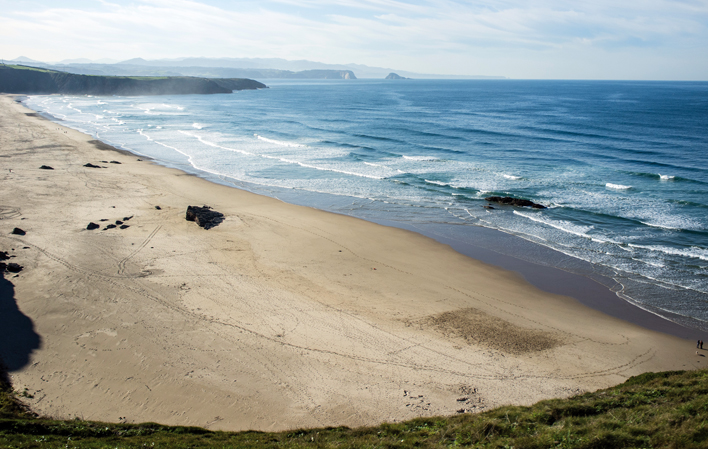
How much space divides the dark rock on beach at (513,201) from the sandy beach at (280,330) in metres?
8.81

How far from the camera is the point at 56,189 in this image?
28016 millimetres

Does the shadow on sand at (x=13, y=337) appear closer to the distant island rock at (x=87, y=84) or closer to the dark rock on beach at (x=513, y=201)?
the dark rock on beach at (x=513, y=201)

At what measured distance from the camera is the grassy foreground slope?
7410 millimetres

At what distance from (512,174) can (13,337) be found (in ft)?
112

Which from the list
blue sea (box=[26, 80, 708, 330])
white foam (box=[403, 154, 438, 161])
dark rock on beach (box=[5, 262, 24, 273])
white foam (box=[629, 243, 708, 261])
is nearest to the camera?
dark rock on beach (box=[5, 262, 24, 273])

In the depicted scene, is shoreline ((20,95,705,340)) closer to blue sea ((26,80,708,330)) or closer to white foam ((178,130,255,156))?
blue sea ((26,80,708,330))

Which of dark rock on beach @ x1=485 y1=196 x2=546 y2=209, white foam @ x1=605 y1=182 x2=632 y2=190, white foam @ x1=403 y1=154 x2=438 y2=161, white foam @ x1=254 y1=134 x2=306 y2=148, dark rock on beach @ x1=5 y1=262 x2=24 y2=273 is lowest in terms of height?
dark rock on beach @ x1=5 y1=262 x2=24 y2=273

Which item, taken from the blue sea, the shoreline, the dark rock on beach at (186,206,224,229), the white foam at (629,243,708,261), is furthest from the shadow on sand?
the white foam at (629,243,708,261)

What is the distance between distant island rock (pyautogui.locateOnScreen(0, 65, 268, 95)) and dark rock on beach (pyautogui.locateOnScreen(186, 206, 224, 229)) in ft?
423

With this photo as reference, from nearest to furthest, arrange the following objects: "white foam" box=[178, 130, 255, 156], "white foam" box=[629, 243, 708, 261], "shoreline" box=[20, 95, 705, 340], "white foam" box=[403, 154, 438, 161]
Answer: "shoreline" box=[20, 95, 705, 340] → "white foam" box=[629, 243, 708, 261] → "white foam" box=[403, 154, 438, 161] → "white foam" box=[178, 130, 255, 156]

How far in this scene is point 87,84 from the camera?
126 m

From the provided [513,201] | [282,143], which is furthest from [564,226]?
[282,143]

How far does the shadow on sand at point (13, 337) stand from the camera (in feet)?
37.9

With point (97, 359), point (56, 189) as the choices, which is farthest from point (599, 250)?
point (56, 189)
